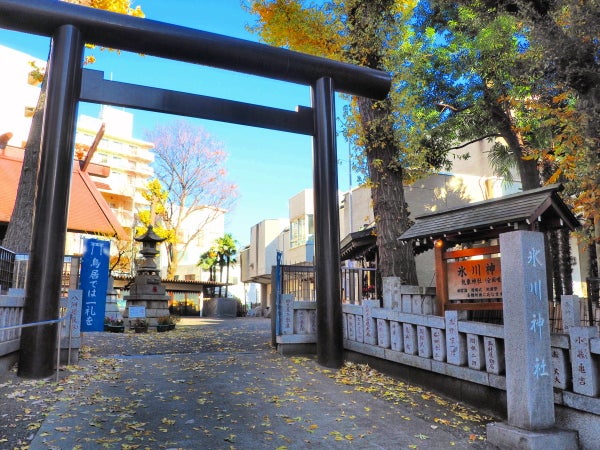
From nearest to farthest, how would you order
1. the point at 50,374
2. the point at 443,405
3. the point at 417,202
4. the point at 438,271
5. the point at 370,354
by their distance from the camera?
the point at 443,405, the point at 50,374, the point at 370,354, the point at 438,271, the point at 417,202

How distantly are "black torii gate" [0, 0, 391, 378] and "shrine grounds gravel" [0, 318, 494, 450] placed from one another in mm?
979

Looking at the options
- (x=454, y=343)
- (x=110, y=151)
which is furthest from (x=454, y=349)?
(x=110, y=151)

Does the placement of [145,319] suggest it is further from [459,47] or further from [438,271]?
[459,47]

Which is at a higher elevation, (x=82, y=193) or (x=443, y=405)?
(x=82, y=193)

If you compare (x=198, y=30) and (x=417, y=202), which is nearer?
(x=198, y=30)

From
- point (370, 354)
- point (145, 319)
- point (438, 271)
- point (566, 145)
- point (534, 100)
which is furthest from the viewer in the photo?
point (145, 319)

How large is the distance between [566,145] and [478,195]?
1062 centimetres

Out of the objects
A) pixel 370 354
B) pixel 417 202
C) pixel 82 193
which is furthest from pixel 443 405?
pixel 82 193

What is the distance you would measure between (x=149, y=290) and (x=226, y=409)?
12.8 m

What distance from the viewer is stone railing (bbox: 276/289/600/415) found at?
5148 millimetres

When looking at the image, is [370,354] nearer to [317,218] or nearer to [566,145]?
[317,218]

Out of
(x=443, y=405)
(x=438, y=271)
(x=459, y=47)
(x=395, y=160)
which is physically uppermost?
(x=459, y=47)

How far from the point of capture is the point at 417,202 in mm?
20156

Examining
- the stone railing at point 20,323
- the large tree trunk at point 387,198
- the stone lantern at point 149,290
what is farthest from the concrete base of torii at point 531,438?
the stone lantern at point 149,290
